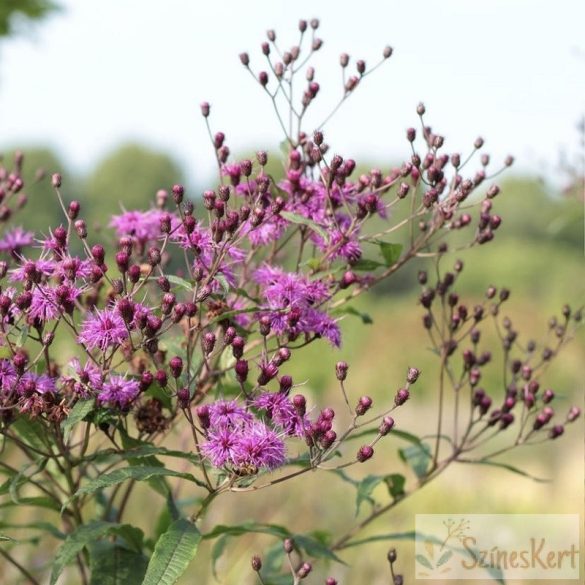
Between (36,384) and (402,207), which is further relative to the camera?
(402,207)

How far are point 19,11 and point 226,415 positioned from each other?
15.4m

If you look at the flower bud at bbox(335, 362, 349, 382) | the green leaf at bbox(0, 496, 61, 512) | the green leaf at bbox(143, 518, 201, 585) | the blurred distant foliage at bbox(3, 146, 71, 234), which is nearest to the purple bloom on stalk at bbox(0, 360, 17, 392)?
the green leaf at bbox(0, 496, 61, 512)

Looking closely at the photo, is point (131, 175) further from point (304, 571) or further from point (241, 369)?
point (304, 571)

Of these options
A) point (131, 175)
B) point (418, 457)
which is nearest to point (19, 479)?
point (418, 457)

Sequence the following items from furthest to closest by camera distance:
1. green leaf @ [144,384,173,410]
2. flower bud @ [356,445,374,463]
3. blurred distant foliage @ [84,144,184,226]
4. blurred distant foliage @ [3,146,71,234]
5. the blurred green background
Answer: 1. blurred distant foliage @ [84,144,184,226]
2. blurred distant foliage @ [3,146,71,234]
3. the blurred green background
4. green leaf @ [144,384,173,410]
5. flower bud @ [356,445,374,463]

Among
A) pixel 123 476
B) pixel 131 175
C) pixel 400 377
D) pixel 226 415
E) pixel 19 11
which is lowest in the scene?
pixel 123 476

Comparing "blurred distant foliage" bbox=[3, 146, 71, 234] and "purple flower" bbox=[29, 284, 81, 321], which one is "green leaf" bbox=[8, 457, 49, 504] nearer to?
"purple flower" bbox=[29, 284, 81, 321]

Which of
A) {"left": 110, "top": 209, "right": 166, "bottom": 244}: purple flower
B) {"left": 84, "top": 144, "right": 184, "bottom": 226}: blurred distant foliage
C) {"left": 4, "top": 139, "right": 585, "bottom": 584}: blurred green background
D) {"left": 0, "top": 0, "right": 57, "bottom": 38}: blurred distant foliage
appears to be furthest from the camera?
{"left": 84, "top": 144, "right": 184, "bottom": 226}: blurred distant foliage

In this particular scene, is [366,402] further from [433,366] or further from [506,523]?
[433,366]

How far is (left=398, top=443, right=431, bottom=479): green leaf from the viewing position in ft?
8.19

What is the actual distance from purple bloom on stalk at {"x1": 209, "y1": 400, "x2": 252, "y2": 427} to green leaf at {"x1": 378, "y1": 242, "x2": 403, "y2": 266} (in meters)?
0.62

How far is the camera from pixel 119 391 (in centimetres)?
180

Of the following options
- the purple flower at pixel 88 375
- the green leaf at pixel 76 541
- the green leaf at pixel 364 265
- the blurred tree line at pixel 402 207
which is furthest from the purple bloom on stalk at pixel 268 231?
the blurred tree line at pixel 402 207

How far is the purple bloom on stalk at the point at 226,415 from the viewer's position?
69.4 inches
